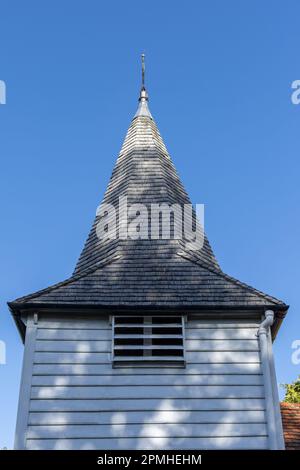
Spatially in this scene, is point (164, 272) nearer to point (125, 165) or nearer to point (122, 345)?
point (122, 345)

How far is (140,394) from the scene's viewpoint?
39.1ft

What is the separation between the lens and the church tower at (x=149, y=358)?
456 inches

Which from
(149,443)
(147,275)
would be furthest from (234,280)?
(149,443)

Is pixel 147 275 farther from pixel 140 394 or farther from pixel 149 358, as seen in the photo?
pixel 140 394

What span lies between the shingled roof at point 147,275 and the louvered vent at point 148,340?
352 mm

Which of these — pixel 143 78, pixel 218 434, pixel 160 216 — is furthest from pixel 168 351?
pixel 143 78

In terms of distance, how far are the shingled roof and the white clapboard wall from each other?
52cm

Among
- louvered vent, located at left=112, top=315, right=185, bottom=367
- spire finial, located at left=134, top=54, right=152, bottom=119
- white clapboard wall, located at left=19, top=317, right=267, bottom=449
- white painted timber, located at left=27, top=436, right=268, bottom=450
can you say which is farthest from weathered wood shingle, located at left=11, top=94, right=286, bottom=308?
spire finial, located at left=134, top=54, right=152, bottom=119

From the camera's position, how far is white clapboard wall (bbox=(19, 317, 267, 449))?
11500 mm

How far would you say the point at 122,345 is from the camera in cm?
1262

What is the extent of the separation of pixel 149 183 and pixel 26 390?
6.93m
